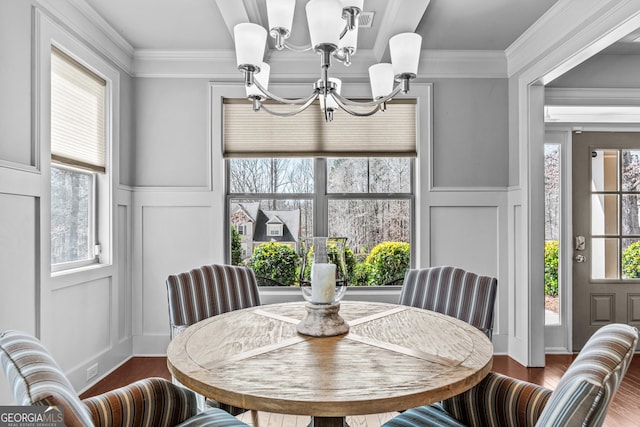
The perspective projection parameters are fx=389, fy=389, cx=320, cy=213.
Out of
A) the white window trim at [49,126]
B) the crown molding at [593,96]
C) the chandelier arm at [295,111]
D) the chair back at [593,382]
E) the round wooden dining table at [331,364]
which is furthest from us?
the crown molding at [593,96]

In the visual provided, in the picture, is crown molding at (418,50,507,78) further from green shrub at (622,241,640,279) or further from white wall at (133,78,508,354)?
green shrub at (622,241,640,279)

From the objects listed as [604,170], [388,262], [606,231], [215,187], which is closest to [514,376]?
[388,262]

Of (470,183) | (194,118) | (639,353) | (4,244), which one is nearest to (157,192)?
(194,118)

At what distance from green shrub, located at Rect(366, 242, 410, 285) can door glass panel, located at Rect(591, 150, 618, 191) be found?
5.90 feet

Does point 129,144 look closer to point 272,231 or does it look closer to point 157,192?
point 157,192

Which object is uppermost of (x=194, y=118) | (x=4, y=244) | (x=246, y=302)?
(x=194, y=118)

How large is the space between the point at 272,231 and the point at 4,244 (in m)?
1.92

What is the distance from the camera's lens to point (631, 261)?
3.46m

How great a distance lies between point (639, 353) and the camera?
3.54 meters

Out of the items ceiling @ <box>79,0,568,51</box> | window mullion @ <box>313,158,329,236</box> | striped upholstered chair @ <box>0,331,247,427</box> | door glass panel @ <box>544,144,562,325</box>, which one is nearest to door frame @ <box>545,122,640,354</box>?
door glass panel @ <box>544,144,562,325</box>

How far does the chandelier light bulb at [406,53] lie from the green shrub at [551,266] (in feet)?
8.74

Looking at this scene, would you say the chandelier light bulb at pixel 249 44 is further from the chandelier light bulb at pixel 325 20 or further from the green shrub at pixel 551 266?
the green shrub at pixel 551 266

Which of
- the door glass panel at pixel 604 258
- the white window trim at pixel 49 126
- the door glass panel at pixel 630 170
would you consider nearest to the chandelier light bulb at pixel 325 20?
the white window trim at pixel 49 126

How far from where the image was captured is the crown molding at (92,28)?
2.39 meters
